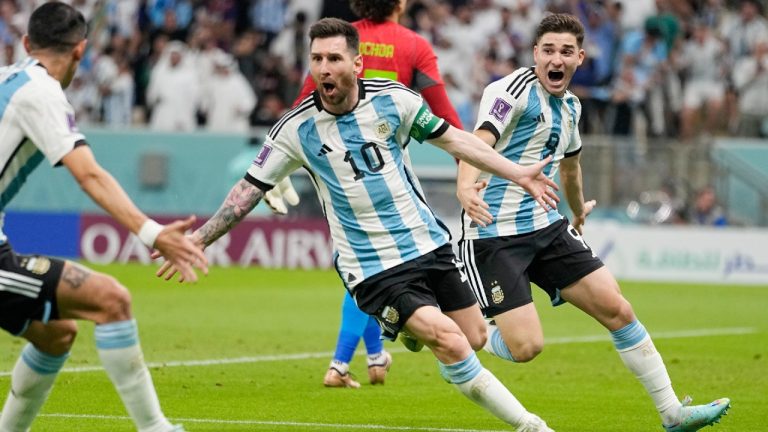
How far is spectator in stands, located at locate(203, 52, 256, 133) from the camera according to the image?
24812 mm

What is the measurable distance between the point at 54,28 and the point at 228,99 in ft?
60.7

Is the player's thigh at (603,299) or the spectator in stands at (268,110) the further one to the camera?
the spectator in stands at (268,110)

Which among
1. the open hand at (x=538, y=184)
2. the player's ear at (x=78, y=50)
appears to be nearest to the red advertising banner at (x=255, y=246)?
the open hand at (x=538, y=184)

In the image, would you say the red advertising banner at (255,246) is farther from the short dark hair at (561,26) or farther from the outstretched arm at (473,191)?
the outstretched arm at (473,191)

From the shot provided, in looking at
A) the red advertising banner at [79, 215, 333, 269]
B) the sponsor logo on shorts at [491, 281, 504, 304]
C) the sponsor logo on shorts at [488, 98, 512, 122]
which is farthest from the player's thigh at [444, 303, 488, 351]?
the red advertising banner at [79, 215, 333, 269]

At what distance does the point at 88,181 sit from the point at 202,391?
404 centimetres

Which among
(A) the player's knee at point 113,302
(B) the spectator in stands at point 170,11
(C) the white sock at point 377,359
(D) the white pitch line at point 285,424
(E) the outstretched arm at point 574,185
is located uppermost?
(A) the player's knee at point 113,302

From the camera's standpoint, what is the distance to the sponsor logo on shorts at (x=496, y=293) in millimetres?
9094

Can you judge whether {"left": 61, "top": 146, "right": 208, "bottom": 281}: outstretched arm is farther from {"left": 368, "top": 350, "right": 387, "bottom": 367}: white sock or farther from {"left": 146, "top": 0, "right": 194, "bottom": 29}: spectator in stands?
{"left": 146, "top": 0, "right": 194, "bottom": 29}: spectator in stands

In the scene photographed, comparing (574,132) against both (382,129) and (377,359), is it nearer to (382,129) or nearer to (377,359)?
(382,129)

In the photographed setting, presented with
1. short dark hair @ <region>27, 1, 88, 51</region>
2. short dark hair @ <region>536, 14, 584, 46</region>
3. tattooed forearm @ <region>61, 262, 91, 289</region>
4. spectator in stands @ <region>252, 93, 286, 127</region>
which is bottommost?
spectator in stands @ <region>252, 93, 286, 127</region>

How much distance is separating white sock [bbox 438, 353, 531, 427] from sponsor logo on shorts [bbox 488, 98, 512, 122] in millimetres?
1765

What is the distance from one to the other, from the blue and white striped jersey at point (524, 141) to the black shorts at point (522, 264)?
8cm

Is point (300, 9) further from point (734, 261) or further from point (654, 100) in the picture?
point (734, 261)
